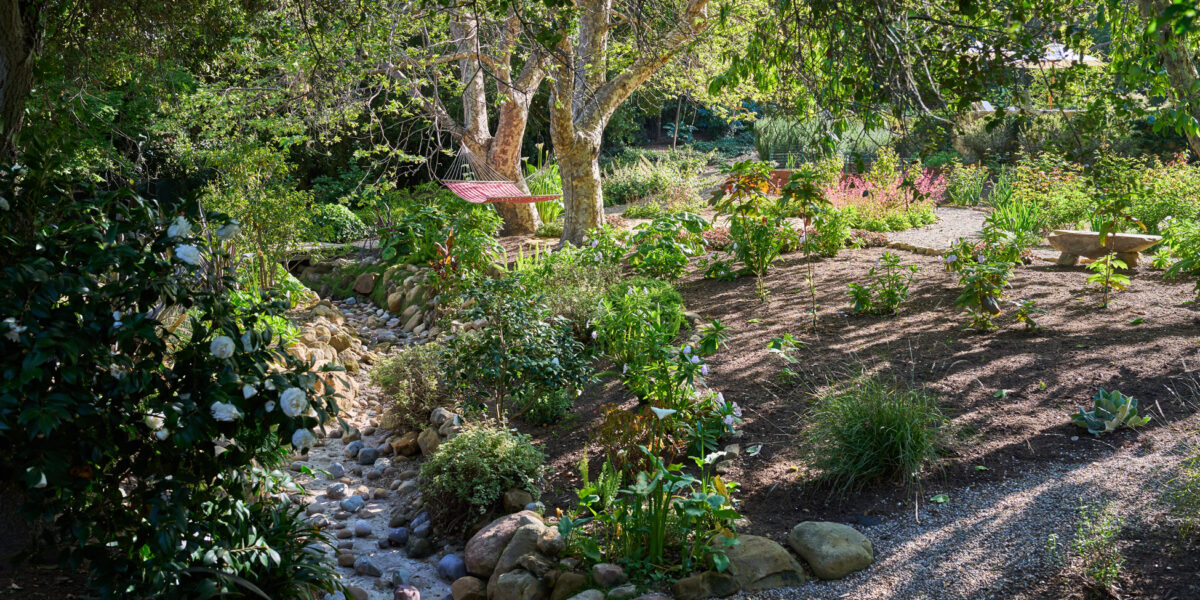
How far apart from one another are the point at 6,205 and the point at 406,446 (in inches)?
109

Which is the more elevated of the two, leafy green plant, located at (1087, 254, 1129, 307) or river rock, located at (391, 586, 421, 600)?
leafy green plant, located at (1087, 254, 1129, 307)

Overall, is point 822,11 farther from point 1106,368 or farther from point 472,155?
point 472,155

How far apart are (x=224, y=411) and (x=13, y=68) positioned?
63.9 inches

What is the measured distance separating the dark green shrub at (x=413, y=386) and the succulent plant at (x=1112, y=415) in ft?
10.3

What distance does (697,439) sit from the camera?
3.60 m

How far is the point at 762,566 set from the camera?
2.71 metres

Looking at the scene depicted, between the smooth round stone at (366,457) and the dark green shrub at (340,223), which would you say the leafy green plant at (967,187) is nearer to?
the dark green shrub at (340,223)

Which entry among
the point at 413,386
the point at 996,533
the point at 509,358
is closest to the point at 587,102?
the point at 413,386

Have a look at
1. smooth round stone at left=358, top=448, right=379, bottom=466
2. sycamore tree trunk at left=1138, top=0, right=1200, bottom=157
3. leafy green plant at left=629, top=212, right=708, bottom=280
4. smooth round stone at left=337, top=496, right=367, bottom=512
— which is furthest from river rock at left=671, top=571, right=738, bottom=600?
leafy green plant at left=629, top=212, right=708, bottom=280

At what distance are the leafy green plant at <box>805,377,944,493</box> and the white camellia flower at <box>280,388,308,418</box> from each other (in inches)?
84.2

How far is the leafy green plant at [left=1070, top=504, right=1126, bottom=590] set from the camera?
2338 mm

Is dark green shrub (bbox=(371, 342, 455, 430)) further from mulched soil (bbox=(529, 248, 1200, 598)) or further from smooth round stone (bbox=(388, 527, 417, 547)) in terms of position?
smooth round stone (bbox=(388, 527, 417, 547))

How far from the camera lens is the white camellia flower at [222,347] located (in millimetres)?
1951

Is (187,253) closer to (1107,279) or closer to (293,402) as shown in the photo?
(293,402)
